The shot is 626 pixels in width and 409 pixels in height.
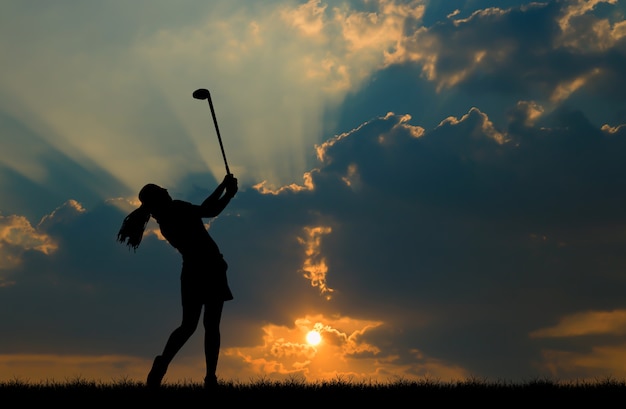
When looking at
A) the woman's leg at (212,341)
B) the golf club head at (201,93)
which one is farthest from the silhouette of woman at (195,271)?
the golf club head at (201,93)

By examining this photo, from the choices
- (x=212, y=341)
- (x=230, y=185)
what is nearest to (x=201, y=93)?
(x=230, y=185)

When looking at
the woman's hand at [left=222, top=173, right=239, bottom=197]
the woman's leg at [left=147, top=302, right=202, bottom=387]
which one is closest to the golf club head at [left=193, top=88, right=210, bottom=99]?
the woman's hand at [left=222, top=173, right=239, bottom=197]

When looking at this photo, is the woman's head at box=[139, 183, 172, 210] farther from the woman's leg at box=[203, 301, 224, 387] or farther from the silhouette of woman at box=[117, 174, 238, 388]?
the woman's leg at box=[203, 301, 224, 387]

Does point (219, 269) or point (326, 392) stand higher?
point (219, 269)

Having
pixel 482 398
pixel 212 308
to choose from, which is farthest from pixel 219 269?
pixel 482 398

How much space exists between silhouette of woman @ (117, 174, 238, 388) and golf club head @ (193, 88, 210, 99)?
95.5 inches

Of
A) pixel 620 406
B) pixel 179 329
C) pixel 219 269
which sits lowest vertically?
pixel 620 406

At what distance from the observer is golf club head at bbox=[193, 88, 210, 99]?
39.7 ft

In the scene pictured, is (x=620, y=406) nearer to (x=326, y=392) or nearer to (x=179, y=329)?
(x=326, y=392)

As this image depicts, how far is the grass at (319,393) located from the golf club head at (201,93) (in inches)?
170

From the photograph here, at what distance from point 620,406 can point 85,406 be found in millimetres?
6254

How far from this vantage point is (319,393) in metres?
10.1

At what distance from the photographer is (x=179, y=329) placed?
1007 cm

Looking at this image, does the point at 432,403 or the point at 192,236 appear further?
the point at 192,236
